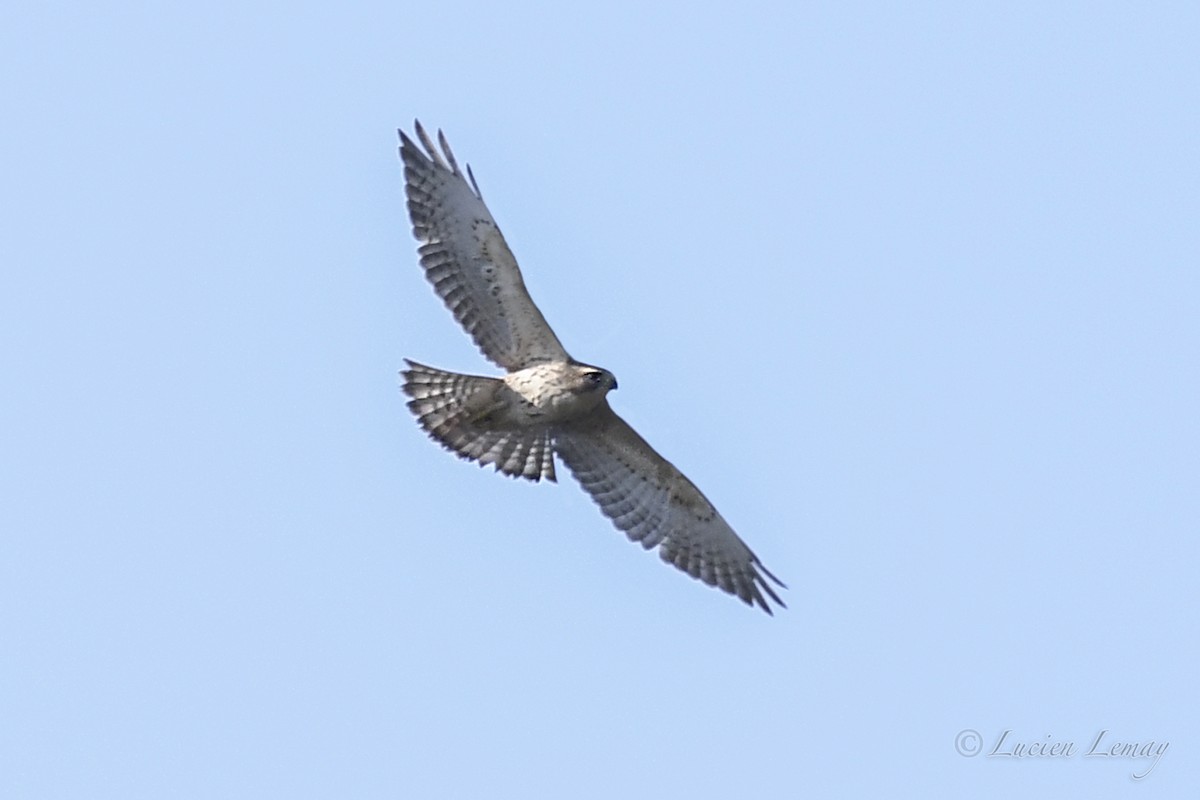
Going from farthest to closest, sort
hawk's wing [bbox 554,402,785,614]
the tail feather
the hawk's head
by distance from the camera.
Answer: hawk's wing [bbox 554,402,785,614] < the tail feather < the hawk's head

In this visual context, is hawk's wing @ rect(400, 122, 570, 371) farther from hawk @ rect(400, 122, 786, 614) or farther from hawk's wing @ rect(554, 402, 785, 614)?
hawk's wing @ rect(554, 402, 785, 614)

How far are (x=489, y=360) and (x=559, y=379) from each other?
590mm

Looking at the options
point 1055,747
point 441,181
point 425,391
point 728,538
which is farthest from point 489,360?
point 1055,747

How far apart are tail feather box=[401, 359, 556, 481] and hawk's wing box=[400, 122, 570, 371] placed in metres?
0.32

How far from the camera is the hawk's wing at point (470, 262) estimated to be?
12.5 m

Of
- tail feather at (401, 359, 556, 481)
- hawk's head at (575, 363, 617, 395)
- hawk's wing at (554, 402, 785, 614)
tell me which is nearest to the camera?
hawk's head at (575, 363, 617, 395)

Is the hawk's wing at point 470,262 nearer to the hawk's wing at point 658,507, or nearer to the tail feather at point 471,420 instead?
the tail feather at point 471,420

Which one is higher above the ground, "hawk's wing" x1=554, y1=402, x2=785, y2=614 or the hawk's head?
the hawk's head

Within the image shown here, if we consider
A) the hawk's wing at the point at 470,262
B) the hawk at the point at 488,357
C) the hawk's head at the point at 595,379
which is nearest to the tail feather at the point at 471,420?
the hawk at the point at 488,357

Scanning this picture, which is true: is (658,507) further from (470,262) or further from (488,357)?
(470,262)

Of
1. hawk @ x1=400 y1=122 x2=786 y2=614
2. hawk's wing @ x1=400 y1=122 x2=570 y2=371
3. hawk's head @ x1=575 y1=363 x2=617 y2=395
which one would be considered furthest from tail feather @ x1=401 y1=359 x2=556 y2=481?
hawk's head @ x1=575 y1=363 x2=617 y2=395

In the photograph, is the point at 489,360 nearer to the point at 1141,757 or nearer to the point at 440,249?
the point at 440,249

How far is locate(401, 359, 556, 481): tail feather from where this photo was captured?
12.4 m

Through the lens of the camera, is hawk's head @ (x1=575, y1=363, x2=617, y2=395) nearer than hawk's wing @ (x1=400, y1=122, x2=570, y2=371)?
Yes
